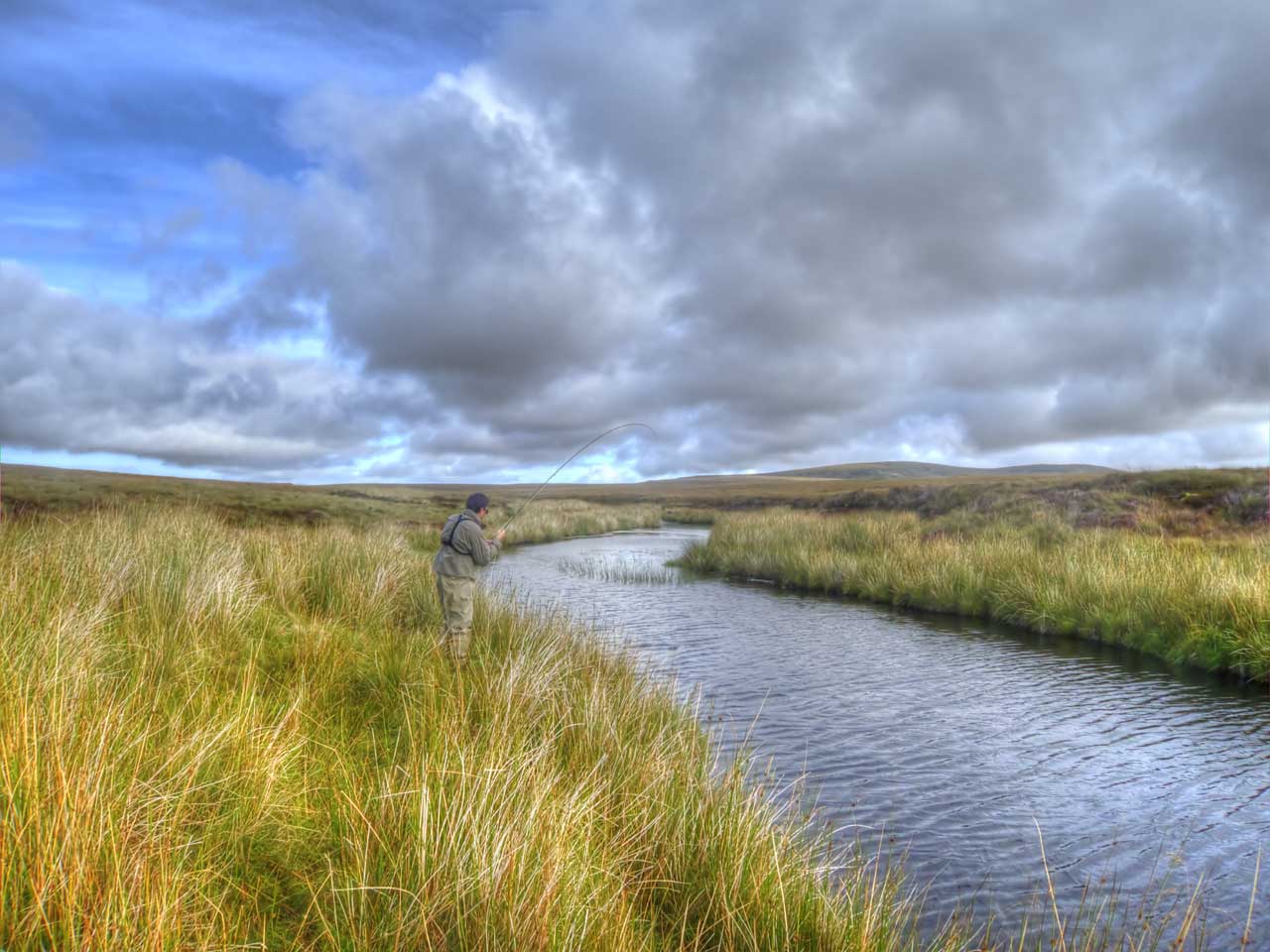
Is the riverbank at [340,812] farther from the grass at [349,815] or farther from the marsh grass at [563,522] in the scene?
the marsh grass at [563,522]

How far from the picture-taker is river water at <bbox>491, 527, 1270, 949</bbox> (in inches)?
237

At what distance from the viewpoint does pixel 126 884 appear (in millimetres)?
2852

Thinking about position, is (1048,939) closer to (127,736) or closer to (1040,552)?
(127,736)

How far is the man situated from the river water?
267 cm

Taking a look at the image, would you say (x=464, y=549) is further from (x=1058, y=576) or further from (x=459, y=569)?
(x=1058, y=576)

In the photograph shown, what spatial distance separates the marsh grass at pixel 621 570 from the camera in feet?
78.0

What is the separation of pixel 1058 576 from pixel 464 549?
1337cm

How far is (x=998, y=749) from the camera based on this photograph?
29.0ft


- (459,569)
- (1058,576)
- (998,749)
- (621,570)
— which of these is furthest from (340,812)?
(621,570)

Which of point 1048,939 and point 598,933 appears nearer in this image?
point 598,933

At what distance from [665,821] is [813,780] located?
3.55 metres

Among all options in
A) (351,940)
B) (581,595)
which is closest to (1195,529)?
(581,595)

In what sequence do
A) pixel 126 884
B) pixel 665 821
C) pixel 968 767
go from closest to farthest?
pixel 126 884
pixel 665 821
pixel 968 767

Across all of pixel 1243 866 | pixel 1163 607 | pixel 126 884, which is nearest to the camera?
pixel 126 884
